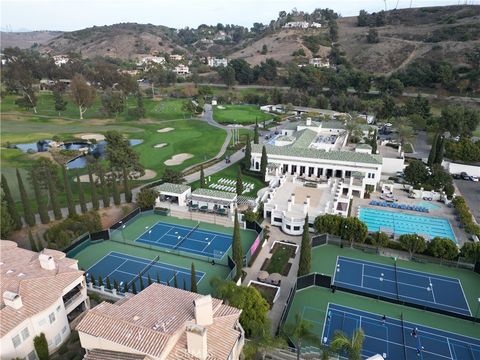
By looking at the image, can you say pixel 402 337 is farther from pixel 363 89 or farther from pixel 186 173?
pixel 363 89

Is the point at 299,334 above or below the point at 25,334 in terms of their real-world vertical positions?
above

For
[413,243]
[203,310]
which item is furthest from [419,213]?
[203,310]

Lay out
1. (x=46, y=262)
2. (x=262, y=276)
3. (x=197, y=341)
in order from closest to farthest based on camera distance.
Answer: (x=197, y=341), (x=46, y=262), (x=262, y=276)

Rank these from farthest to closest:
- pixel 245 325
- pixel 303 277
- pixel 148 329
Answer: pixel 303 277, pixel 245 325, pixel 148 329

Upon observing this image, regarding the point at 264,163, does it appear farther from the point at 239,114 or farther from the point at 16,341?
the point at 239,114

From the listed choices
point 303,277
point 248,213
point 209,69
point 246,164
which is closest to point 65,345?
point 303,277

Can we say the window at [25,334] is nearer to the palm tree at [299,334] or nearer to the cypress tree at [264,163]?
the palm tree at [299,334]

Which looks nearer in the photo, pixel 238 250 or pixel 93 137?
pixel 238 250
